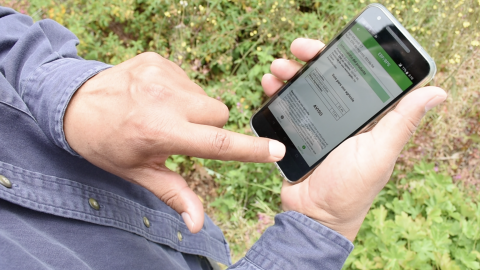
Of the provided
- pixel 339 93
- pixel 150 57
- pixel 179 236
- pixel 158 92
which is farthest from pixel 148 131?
pixel 339 93

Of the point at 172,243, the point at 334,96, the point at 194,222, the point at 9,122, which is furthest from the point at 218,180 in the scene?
the point at 9,122

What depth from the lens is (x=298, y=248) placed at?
103 cm

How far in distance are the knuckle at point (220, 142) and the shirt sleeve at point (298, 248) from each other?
1.38ft

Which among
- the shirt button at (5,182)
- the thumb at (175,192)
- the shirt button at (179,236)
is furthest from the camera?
the shirt button at (179,236)

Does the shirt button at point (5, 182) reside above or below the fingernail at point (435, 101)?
below

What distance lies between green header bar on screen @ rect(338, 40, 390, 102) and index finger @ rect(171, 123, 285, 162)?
0.58 metres

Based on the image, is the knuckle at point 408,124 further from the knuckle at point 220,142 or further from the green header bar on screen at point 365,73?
the knuckle at point 220,142

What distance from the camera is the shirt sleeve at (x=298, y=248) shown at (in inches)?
39.6

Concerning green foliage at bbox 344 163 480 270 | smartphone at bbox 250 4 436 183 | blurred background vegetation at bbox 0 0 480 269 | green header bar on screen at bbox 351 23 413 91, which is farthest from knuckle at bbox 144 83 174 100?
green foliage at bbox 344 163 480 270

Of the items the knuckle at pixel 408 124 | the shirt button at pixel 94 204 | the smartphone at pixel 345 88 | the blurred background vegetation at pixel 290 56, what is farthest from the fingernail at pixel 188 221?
the blurred background vegetation at pixel 290 56

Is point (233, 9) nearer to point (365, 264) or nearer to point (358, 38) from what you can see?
point (358, 38)

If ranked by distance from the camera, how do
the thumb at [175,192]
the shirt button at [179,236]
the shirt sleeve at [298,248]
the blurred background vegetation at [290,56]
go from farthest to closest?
the blurred background vegetation at [290,56]
the shirt button at [179,236]
the shirt sleeve at [298,248]
the thumb at [175,192]

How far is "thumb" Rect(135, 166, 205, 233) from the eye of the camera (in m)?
0.90

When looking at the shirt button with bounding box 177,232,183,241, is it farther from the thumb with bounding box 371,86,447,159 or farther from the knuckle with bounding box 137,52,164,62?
the thumb with bounding box 371,86,447,159
